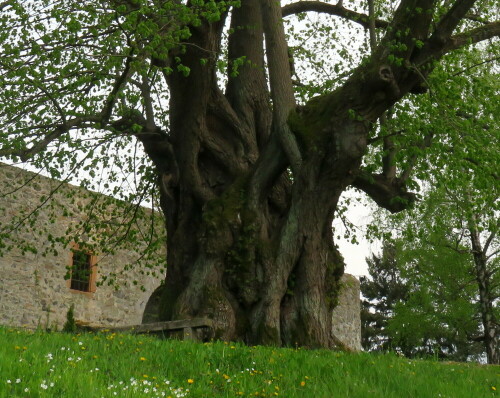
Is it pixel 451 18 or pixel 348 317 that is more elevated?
pixel 451 18

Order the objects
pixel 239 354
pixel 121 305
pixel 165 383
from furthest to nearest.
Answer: pixel 121 305 → pixel 239 354 → pixel 165 383

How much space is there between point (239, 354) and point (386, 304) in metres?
40.0

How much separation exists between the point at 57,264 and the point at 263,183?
320 inches

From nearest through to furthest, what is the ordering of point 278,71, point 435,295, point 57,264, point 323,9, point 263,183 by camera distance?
point 263,183
point 278,71
point 323,9
point 57,264
point 435,295

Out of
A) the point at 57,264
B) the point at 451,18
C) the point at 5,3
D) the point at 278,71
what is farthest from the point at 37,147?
the point at 57,264

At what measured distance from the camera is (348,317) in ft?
82.6

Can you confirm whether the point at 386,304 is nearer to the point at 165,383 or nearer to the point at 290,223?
the point at 290,223

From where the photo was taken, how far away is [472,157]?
12047 millimetres

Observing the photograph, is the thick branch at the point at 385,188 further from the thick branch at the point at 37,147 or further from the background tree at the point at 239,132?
the thick branch at the point at 37,147

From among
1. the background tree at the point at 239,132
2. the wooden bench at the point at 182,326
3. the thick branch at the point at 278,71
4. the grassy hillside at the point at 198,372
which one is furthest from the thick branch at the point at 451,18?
the wooden bench at the point at 182,326

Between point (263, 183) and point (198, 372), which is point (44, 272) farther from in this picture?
point (198, 372)

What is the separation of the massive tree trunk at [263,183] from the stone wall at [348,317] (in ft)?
40.4

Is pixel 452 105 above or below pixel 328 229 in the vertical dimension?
above

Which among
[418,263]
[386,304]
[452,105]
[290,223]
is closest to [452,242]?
[418,263]
